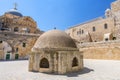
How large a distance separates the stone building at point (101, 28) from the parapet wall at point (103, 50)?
484 cm

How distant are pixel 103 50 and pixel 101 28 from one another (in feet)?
29.2

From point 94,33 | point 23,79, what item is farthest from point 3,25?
point 23,79

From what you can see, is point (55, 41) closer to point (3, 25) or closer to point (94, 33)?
point (94, 33)

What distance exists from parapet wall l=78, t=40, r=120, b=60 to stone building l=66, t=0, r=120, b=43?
4.84 meters

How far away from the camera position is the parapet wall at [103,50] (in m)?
18.5

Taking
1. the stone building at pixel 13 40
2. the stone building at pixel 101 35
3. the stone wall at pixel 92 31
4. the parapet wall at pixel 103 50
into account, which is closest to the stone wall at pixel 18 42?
the stone building at pixel 13 40

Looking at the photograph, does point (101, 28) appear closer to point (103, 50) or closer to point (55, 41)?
point (103, 50)

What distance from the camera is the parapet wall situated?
18.5 meters

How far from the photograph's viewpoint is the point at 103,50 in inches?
789

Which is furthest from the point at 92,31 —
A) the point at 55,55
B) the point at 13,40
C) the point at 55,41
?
the point at 55,55

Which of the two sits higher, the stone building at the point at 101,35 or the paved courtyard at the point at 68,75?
the stone building at the point at 101,35

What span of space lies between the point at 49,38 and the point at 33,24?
23209 millimetres

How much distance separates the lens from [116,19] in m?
25.0

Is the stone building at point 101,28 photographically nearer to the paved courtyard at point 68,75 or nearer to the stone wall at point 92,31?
the stone wall at point 92,31
